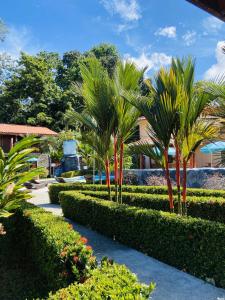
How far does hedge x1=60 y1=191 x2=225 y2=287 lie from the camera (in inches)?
157

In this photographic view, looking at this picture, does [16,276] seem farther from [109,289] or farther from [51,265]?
[109,289]

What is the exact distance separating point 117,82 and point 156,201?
2.82 metres

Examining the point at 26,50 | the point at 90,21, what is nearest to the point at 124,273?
the point at 90,21

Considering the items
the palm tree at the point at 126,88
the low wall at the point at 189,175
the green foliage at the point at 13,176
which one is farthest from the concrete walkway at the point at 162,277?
the low wall at the point at 189,175

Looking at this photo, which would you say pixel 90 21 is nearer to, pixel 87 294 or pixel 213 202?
pixel 213 202

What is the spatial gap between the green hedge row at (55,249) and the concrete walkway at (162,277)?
0.59 m

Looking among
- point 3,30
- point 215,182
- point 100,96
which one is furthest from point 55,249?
point 3,30

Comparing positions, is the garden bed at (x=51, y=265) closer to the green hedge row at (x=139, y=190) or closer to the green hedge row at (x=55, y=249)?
the green hedge row at (x=55, y=249)

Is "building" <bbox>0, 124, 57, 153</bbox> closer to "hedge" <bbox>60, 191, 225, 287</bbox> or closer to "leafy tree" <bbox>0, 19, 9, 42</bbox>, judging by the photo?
"leafy tree" <bbox>0, 19, 9, 42</bbox>

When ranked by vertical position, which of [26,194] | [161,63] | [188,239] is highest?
[161,63]

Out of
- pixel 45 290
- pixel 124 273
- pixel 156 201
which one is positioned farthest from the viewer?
pixel 156 201

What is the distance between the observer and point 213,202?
6566 millimetres

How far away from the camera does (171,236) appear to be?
4.61m

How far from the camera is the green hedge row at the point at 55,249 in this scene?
3035 mm
